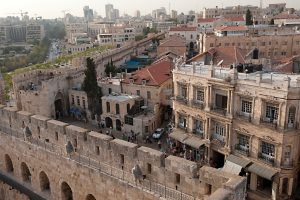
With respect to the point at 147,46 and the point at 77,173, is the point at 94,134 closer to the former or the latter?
the point at 77,173

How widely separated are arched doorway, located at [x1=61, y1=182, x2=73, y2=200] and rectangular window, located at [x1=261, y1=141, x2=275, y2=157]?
12690mm

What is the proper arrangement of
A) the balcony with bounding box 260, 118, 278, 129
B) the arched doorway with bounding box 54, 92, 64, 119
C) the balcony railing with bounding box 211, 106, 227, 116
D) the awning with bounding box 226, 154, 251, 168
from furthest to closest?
the arched doorway with bounding box 54, 92, 64, 119 < the balcony railing with bounding box 211, 106, 227, 116 < the awning with bounding box 226, 154, 251, 168 < the balcony with bounding box 260, 118, 278, 129

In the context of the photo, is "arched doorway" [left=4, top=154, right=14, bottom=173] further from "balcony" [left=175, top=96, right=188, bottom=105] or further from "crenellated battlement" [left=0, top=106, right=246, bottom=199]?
"balcony" [left=175, top=96, right=188, bottom=105]

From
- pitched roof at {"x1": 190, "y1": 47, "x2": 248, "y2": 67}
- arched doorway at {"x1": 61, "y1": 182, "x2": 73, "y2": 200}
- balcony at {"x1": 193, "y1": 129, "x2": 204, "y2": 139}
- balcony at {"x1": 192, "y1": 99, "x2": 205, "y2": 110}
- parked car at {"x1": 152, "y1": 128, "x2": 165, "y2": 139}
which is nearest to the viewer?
arched doorway at {"x1": 61, "y1": 182, "x2": 73, "y2": 200}

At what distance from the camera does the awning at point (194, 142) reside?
25156mm

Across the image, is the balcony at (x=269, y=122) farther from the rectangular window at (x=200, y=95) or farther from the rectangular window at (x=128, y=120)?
the rectangular window at (x=128, y=120)

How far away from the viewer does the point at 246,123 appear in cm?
2219

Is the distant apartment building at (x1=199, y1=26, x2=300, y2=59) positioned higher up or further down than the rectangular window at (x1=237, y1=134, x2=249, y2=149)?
higher up

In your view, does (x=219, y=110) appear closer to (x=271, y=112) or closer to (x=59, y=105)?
(x=271, y=112)

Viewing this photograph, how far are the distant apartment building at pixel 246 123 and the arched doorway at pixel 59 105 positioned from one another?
17955 mm

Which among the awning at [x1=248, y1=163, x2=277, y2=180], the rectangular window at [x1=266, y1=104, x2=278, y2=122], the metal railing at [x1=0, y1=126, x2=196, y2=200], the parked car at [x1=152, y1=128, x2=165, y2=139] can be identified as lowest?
the parked car at [x1=152, y1=128, x2=165, y2=139]

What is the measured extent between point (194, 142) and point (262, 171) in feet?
19.4

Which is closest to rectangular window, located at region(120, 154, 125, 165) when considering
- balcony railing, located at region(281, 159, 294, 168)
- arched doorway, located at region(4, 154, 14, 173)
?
arched doorway, located at region(4, 154, 14, 173)

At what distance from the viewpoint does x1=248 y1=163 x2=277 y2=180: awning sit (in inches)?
826
